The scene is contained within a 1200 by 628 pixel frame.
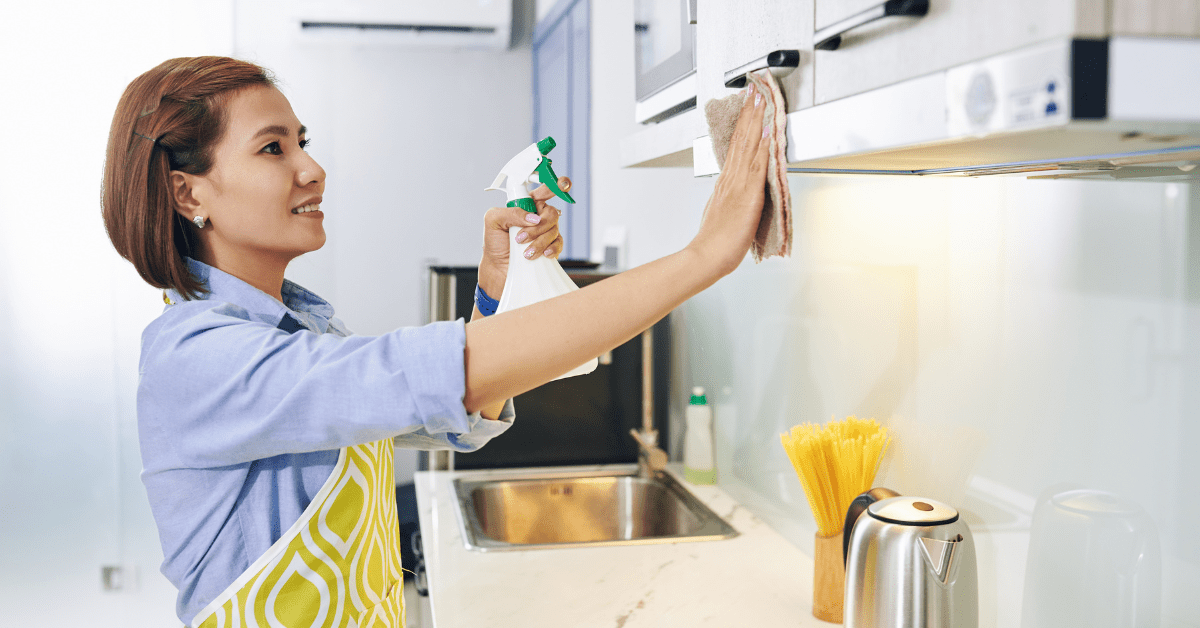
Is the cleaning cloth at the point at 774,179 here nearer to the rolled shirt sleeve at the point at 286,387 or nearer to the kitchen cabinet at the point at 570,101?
the rolled shirt sleeve at the point at 286,387

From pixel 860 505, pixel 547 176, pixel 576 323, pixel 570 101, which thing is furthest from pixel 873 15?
pixel 570 101

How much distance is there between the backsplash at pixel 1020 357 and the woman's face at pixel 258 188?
747mm

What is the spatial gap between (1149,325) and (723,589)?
0.72m

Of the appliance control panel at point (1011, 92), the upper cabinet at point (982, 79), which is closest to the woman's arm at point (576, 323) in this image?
the upper cabinet at point (982, 79)

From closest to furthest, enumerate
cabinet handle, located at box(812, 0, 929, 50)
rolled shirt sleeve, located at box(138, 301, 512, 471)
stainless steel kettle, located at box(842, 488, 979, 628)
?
cabinet handle, located at box(812, 0, 929, 50) → rolled shirt sleeve, located at box(138, 301, 512, 471) → stainless steel kettle, located at box(842, 488, 979, 628)

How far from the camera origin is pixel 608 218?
257 cm

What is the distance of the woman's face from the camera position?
0.90m

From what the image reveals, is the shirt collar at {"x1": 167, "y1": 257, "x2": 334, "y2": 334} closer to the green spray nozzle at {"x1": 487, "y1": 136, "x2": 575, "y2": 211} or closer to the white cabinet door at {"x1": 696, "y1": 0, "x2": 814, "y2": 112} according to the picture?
the green spray nozzle at {"x1": 487, "y1": 136, "x2": 575, "y2": 211}

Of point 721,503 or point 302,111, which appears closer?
point 721,503

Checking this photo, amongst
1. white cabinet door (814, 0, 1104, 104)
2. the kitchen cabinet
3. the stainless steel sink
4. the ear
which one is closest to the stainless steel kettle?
white cabinet door (814, 0, 1104, 104)

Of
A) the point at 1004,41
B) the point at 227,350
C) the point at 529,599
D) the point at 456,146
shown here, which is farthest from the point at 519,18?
the point at 1004,41

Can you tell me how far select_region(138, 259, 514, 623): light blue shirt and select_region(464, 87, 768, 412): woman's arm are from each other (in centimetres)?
2

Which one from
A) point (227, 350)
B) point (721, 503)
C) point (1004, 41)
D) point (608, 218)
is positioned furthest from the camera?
point (608, 218)

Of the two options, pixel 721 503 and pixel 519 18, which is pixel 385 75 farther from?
pixel 721 503
